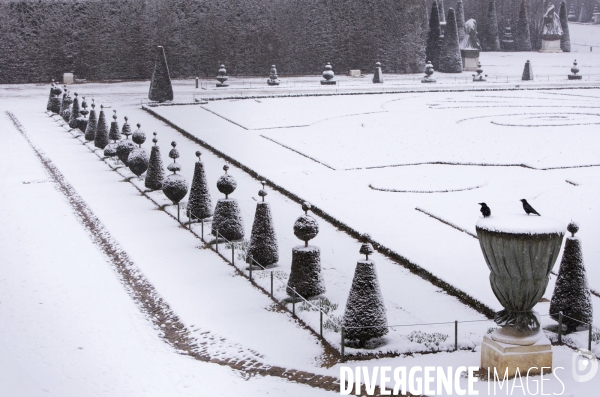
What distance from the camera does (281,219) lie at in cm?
1875

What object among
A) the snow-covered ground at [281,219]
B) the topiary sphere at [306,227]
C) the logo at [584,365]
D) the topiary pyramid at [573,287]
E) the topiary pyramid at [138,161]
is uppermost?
the topiary sphere at [306,227]

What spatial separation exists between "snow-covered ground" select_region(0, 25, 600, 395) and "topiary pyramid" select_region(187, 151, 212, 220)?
0.63 meters

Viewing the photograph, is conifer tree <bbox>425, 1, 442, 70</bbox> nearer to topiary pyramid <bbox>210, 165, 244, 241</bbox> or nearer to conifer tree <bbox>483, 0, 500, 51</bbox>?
conifer tree <bbox>483, 0, 500, 51</bbox>

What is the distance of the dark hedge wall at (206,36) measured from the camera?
49906mm

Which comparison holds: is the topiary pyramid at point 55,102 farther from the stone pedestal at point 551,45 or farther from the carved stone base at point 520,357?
the stone pedestal at point 551,45

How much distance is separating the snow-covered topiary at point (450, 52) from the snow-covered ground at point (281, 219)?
16484mm

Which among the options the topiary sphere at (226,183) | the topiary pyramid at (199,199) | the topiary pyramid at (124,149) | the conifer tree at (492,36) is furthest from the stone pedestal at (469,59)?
the topiary sphere at (226,183)

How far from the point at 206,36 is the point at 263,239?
4031 cm

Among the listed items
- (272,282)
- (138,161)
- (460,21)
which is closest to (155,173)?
(138,161)

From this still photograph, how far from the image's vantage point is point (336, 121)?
33719mm

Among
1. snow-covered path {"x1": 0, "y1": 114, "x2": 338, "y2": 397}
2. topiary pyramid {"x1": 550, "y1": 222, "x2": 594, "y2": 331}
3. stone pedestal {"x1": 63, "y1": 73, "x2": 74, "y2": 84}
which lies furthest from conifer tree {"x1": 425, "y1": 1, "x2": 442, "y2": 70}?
topiary pyramid {"x1": 550, "y1": 222, "x2": 594, "y2": 331}

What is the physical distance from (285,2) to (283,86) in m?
10.5

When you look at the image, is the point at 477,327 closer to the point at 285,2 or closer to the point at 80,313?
the point at 80,313

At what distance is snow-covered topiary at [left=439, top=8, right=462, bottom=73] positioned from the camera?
54.2 metres
